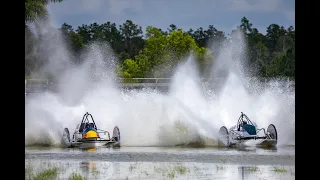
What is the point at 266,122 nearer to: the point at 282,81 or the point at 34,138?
the point at 34,138

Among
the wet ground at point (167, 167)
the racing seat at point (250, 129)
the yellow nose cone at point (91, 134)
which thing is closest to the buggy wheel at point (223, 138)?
the racing seat at point (250, 129)

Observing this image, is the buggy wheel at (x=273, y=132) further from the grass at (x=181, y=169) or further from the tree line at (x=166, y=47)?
the tree line at (x=166, y=47)

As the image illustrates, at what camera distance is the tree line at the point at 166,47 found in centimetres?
5316

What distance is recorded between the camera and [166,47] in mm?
54562

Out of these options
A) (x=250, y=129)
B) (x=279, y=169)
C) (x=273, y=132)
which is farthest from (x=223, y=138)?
(x=279, y=169)

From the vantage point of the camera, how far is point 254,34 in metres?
65.8

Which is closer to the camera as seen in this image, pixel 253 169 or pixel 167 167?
pixel 253 169

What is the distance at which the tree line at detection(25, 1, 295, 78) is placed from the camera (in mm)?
53156

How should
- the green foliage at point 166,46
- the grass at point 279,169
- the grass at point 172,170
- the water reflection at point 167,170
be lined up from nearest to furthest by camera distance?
the water reflection at point 167,170, the grass at point 172,170, the grass at point 279,169, the green foliage at point 166,46

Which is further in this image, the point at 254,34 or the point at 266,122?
the point at 254,34

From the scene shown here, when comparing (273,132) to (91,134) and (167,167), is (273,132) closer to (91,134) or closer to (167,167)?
(91,134)

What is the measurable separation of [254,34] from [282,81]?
55.2 feet
